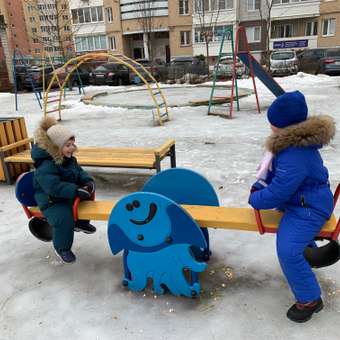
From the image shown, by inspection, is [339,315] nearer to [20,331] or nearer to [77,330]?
[77,330]

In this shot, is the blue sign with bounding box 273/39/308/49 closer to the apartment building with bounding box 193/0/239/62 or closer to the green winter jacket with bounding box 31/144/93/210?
the apartment building with bounding box 193/0/239/62

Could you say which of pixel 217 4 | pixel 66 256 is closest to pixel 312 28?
pixel 217 4

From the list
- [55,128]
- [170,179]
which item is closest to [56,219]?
[55,128]

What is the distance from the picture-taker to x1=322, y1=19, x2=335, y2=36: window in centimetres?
3209

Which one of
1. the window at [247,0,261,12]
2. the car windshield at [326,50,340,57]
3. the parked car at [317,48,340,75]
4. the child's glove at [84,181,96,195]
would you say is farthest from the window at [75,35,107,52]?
the child's glove at [84,181,96,195]

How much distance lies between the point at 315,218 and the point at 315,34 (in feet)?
117

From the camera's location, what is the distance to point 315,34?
33062 mm

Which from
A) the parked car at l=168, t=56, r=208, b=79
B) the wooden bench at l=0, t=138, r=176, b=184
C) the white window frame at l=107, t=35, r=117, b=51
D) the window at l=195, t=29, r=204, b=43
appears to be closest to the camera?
the wooden bench at l=0, t=138, r=176, b=184

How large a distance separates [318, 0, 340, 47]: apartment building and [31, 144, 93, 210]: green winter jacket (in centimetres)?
3472

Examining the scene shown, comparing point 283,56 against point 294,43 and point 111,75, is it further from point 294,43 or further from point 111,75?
point 294,43

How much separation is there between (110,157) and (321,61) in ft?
59.1

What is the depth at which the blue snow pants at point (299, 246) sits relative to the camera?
81.7 inches

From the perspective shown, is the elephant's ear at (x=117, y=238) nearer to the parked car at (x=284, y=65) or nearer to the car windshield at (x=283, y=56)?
the parked car at (x=284, y=65)

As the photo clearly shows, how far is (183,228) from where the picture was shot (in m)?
2.26
